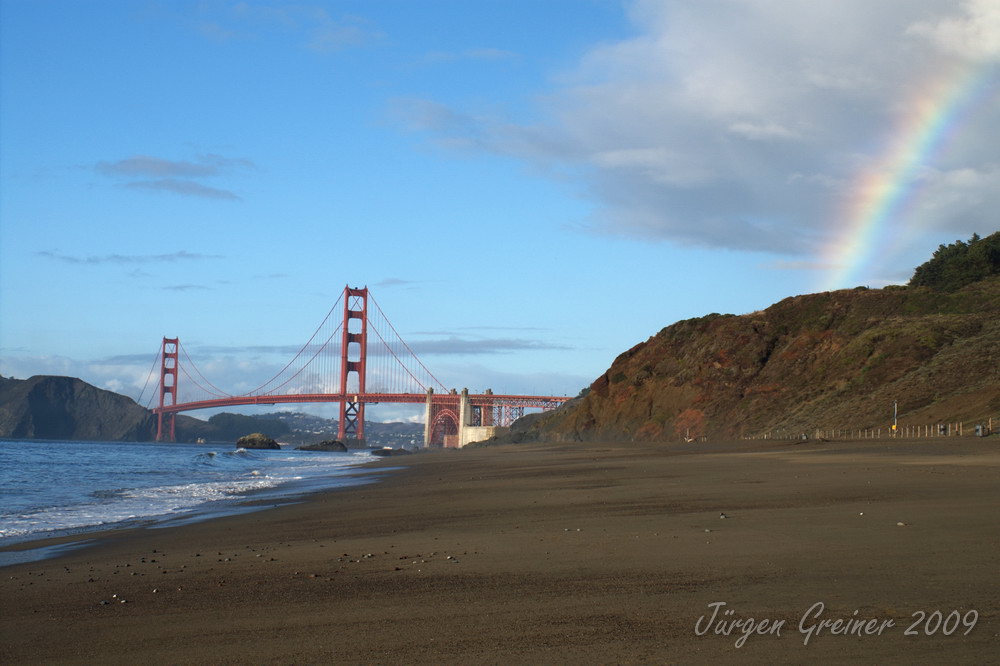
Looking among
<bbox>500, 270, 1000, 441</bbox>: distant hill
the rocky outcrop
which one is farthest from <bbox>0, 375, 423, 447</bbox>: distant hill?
<bbox>500, 270, 1000, 441</bbox>: distant hill

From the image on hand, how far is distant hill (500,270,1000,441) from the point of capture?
1177 inches

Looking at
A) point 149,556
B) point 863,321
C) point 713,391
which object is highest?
point 863,321

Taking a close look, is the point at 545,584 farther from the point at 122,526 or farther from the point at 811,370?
the point at 811,370

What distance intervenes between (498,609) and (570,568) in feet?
4.27

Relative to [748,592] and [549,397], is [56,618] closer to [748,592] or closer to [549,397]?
[748,592]

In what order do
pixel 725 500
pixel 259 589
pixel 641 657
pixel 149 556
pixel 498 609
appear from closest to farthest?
pixel 641 657 < pixel 498 609 < pixel 259 589 < pixel 149 556 < pixel 725 500

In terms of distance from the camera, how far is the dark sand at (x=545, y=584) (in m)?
4.27

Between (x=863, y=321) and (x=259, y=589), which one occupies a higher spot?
(x=863, y=321)

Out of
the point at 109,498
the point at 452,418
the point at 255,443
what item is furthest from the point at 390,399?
the point at 109,498

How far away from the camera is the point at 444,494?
15.6 meters

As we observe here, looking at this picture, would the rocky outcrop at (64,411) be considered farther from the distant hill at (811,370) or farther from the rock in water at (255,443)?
the distant hill at (811,370)

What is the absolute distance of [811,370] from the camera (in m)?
39.6

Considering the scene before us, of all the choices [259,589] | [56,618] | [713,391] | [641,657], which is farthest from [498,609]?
[713,391]

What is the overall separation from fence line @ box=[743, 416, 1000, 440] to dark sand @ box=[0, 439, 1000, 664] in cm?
1304
